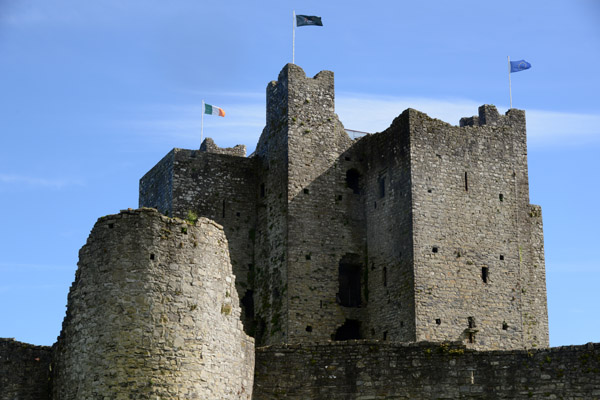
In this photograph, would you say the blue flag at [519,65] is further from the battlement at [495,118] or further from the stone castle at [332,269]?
the stone castle at [332,269]

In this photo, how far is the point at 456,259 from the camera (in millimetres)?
38031

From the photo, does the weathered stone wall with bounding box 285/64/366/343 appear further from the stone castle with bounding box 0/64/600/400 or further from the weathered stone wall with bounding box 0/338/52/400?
the weathered stone wall with bounding box 0/338/52/400

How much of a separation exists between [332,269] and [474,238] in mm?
5089

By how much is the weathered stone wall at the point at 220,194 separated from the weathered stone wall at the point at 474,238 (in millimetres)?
7163

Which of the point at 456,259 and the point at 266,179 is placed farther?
the point at 266,179

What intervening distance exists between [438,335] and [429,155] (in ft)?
20.7

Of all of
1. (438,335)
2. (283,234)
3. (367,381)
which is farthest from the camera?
(283,234)

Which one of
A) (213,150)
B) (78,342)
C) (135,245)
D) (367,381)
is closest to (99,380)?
(78,342)

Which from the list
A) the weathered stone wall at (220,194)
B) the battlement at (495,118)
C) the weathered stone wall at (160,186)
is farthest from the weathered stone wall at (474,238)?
the weathered stone wall at (160,186)

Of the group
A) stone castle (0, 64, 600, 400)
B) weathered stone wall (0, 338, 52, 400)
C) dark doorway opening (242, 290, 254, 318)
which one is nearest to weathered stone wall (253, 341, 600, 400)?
stone castle (0, 64, 600, 400)

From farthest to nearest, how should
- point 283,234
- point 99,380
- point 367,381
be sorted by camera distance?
Answer: point 283,234
point 367,381
point 99,380

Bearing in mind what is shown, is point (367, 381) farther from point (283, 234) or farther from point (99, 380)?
point (283, 234)

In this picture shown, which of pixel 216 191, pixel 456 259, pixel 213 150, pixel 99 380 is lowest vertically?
pixel 99 380

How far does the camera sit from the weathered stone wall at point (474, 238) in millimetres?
37344
